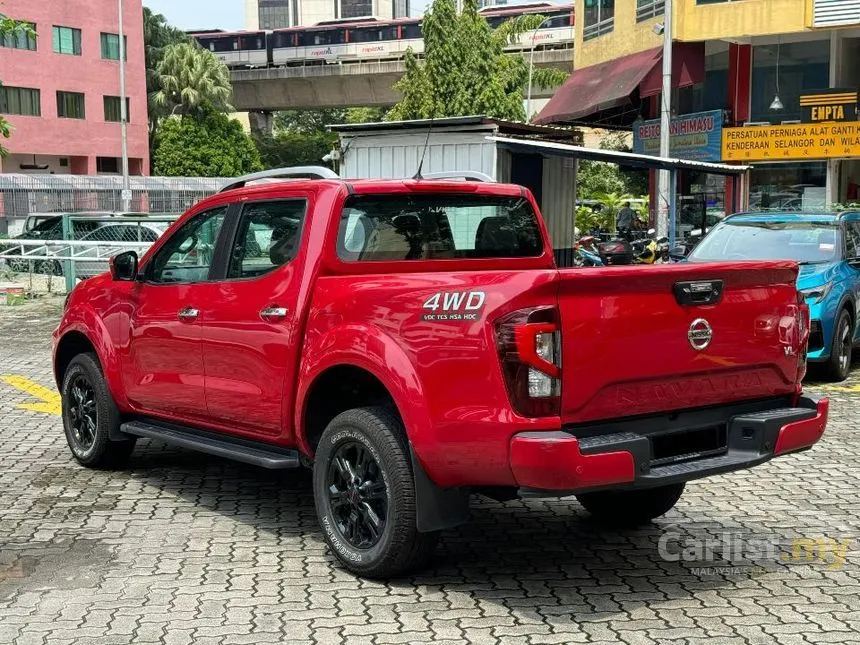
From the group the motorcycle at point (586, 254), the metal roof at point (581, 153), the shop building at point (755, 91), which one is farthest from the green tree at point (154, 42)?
the metal roof at point (581, 153)

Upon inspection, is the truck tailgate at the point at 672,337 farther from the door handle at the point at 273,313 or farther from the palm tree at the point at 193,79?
the palm tree at the point at 193,79

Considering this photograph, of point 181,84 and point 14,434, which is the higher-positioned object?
point 181,84

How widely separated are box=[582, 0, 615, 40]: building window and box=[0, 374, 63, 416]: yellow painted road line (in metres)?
22.2

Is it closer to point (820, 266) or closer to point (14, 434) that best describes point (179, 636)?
point (14, 434)

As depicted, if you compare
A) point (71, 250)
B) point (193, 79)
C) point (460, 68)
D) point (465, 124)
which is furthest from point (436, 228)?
point (193, 79)

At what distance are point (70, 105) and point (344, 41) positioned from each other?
1427 centimetres

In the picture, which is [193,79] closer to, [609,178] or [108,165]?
[108,165]

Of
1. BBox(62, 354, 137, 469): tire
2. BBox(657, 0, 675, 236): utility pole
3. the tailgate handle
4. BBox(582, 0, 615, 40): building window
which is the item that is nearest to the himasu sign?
BBox(657, 0, 675, 236): utility pole

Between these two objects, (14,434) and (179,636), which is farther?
(14,434)

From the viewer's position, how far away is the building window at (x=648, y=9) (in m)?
27.5

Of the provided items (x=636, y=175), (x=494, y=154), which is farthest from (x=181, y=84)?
(x=494, y=154)

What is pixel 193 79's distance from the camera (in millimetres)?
62594

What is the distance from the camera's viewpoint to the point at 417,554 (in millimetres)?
5070

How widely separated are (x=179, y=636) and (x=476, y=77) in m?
39.1
